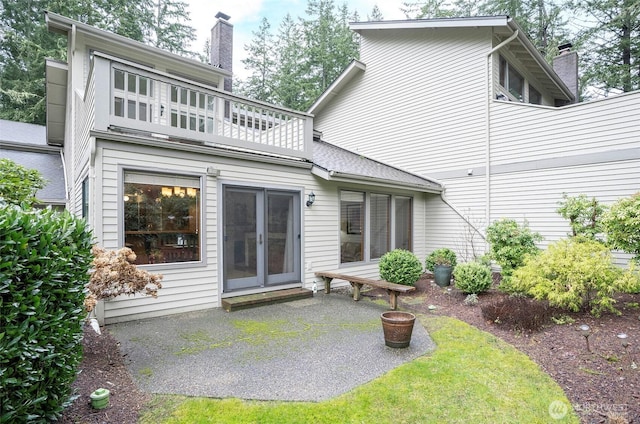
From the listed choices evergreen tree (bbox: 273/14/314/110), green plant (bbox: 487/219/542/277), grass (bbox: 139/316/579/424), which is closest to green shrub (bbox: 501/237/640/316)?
green plant (bbox: 487/219/542/277)

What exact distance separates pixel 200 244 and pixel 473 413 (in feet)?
14.8

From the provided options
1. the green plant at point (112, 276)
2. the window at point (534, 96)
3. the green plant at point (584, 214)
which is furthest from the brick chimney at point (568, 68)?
the green plant at point (112, 276)

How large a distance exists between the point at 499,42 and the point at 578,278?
6913 mm

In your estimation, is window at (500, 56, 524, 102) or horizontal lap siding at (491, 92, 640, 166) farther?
window at (500, 56, 524, 102)

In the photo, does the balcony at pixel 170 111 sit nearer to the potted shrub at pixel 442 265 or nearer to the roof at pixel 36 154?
the potted shrub at pixel 442 265

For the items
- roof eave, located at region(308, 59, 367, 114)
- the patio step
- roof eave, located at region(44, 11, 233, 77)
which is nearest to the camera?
the patio step

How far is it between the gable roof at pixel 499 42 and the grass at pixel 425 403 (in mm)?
8040

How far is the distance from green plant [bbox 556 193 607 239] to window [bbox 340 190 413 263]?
12.0 feet

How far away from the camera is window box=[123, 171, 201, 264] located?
5020 millimetres

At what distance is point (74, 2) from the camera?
15.4 metres

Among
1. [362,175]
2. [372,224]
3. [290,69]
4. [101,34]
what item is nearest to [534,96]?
[372,224]

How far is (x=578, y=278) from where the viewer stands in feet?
15.6

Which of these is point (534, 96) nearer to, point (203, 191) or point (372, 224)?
point (372, 224)

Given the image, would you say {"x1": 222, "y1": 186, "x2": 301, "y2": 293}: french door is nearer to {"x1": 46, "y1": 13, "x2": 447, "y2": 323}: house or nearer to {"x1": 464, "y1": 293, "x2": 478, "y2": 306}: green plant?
{"x1": 46, "y1": 13, "x2": 447, "y2": 323}: house
